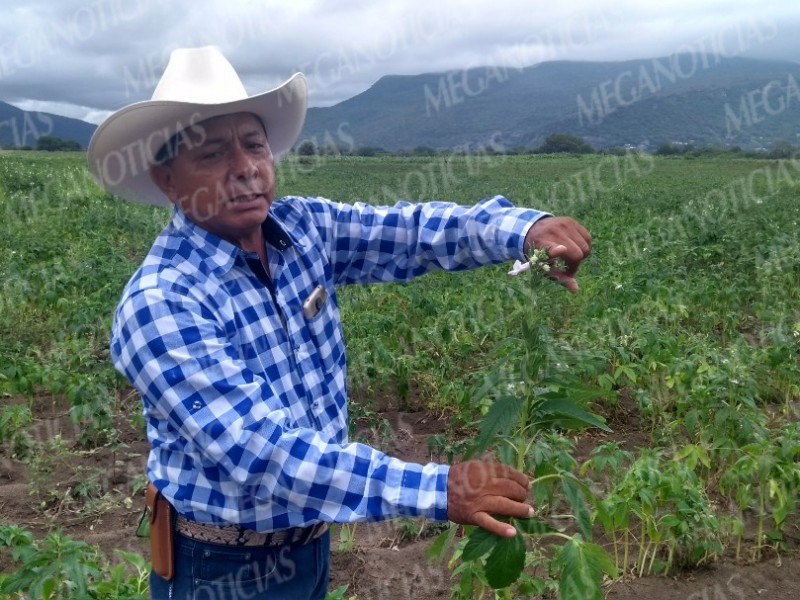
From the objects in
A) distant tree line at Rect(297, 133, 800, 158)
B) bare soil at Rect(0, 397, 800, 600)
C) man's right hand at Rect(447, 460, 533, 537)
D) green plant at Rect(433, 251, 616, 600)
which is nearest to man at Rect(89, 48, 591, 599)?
man's right hand at Rect(447, 460, 533, 537)

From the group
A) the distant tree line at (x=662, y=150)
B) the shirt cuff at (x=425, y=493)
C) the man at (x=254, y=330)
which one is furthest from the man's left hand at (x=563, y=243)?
the distant tree line at (x=662, y=150)

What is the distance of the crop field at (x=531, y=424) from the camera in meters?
2.01

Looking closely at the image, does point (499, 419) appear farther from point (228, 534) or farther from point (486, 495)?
point (228, 534)

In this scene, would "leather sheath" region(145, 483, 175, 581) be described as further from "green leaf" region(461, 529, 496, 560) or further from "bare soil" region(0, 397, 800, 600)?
"bare soil" region(0, 397, 800, 600)

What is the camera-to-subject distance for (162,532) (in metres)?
2.09

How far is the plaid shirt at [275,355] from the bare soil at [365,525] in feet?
4.77

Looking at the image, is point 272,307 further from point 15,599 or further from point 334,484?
point 15,599

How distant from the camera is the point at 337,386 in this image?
2266 millimetres

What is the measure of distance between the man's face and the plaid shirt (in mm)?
53

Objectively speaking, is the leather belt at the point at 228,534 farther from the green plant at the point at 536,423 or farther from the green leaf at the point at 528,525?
the green leaf at the point at 528,525

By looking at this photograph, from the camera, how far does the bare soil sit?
11.0ft

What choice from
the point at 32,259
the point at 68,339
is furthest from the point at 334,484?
the point at 32,259

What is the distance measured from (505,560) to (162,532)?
0.93 m

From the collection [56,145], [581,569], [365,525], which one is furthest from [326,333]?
[56,145]
